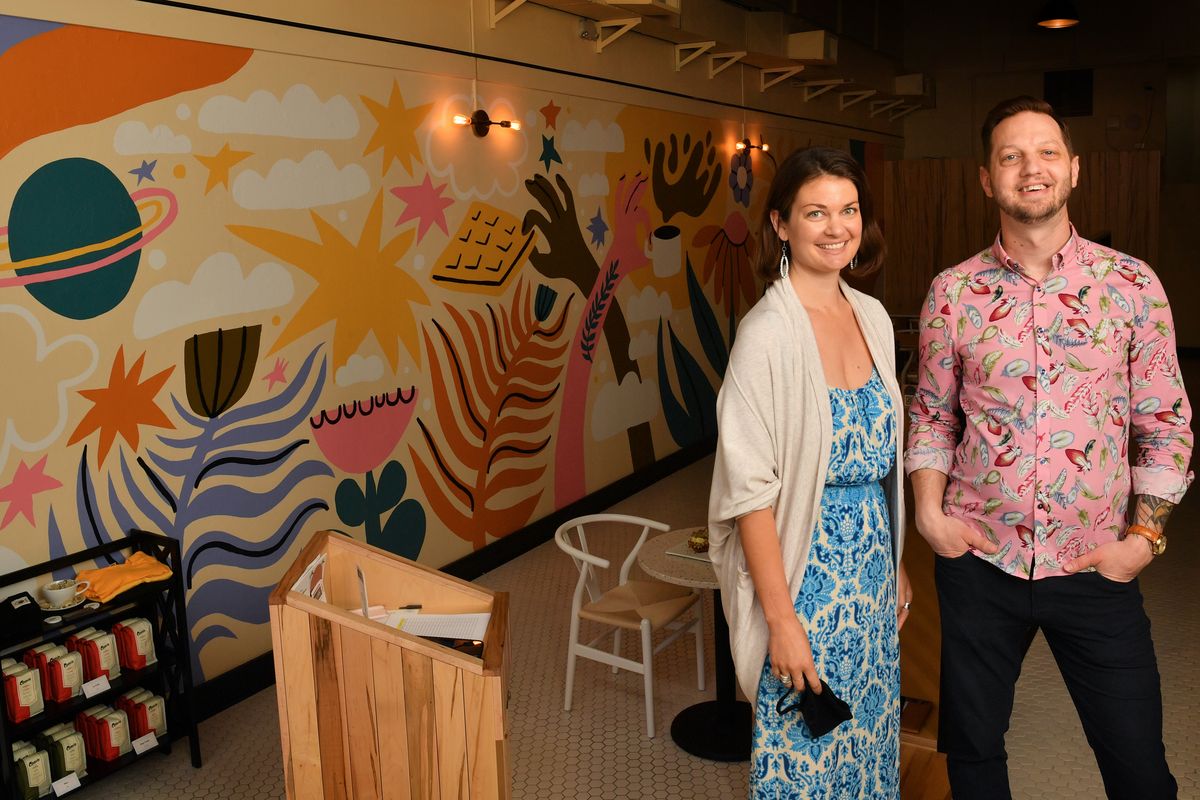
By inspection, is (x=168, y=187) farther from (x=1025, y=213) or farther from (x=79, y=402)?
(x=1025, y=213)

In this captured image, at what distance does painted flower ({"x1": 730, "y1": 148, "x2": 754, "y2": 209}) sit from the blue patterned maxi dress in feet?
23.3

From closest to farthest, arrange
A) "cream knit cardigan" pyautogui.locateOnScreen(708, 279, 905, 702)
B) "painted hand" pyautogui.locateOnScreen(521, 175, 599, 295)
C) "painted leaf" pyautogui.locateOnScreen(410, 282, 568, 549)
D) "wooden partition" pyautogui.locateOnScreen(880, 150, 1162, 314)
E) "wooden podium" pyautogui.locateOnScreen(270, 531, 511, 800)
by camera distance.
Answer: "cream knit cardigan" pyautogui.locateOnScreen(708, 279, 905, 702) → "wooden podium" pyautogui.locateOnScreen(270, 531, 511, 800) → "painted leaf" pyautogui.locateOnScreen(410, 282, 568, 549) → "painted hand" pyautogui.locateOnScreen(521, 175, 599, 295) → "wooden partition" pyautogui.locateOnScreen(880, 150, 1162, 314)

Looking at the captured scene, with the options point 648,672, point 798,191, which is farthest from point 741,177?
point 798,191

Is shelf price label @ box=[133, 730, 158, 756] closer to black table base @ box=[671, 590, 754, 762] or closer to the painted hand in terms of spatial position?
black table base @ box=[671, 590, 754, 762]

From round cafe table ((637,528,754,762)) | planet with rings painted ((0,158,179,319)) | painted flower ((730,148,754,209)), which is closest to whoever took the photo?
planet with rings painted ((0,158,179,319))

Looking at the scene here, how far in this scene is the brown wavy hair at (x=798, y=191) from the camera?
2.21m

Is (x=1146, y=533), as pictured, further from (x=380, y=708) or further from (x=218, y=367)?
(x=218, y=367)

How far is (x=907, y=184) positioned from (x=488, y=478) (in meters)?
9.15

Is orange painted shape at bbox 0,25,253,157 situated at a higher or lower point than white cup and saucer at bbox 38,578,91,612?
higher

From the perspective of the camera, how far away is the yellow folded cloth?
363 cm

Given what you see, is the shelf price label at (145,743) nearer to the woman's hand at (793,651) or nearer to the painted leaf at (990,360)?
the woman's hand at (793,651)

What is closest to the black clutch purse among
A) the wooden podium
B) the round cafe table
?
the wooden podium

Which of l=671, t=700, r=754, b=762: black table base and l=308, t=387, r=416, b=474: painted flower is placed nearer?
l=671, t=700, r=754, b=762: black table base

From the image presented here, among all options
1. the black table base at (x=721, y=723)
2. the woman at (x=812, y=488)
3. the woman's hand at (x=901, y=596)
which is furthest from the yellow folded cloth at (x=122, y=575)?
the woman's hand at (x=901, y=596)
